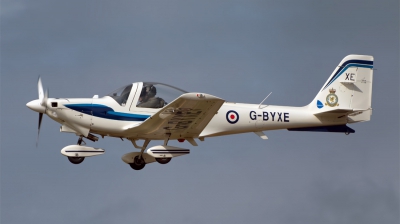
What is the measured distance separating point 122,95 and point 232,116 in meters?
2.86

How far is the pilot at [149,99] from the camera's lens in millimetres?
18703

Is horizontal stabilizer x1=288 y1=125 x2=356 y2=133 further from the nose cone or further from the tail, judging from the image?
the nose cone

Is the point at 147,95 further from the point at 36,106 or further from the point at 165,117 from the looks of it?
the point at 36,106

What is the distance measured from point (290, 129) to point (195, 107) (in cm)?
370

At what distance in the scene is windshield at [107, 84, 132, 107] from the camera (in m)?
18.8

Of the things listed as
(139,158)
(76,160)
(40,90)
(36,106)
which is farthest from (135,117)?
(40,90)

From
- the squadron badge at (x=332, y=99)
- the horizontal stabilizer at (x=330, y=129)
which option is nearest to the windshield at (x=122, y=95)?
the horizontal stabilizer at (x=330, y=129)

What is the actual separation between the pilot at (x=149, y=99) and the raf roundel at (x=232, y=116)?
1.82 m

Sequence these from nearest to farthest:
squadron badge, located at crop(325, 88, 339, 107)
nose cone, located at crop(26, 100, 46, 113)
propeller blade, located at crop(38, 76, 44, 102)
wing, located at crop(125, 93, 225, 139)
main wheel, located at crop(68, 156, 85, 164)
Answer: wing, located at crop(125, 93, 225, 139) → nose cone, located at crop(26, 100, 46, 113) → main wheel, located at crop(68, 156, 85, 164) → propeller blade, located at crop(38, 76, 44, 102) → squadron badge, located at crop(325, 88, 339, 107)

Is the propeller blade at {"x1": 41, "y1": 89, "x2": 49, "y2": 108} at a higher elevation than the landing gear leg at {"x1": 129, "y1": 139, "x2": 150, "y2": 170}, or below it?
higher

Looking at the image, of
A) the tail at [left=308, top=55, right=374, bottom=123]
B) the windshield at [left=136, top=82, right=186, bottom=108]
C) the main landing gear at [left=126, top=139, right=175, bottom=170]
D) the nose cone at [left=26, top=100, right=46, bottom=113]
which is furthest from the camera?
the tail at [left=308, top=55, right=374, bottom=123]

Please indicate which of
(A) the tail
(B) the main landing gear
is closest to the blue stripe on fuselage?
(B) the main landing gear

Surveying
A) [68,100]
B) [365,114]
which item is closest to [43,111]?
[68,100]

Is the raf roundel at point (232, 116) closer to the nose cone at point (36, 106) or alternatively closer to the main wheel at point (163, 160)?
the main wheel at point (163, 160)
